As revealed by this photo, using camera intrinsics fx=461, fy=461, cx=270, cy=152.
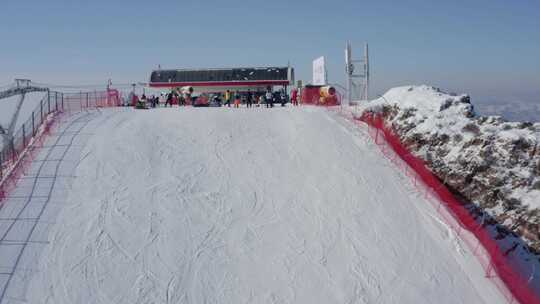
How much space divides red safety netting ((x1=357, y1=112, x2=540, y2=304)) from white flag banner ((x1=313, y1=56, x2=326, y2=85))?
42.0 ft

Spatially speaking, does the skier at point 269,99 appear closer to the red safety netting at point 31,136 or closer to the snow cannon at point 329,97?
the snow cannon at point 329,97

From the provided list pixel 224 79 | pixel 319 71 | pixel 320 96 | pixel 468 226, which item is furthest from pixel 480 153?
pixel 224 79

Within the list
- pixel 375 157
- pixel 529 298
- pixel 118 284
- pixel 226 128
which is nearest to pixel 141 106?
pixel 226 128

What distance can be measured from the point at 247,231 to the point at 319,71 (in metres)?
20.2

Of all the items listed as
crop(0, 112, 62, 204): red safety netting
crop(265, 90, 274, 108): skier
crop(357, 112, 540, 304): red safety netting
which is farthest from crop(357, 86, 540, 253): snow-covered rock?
crop(0, 112, 62, 204): red safety netting

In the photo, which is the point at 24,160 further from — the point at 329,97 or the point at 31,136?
the point at 329,97

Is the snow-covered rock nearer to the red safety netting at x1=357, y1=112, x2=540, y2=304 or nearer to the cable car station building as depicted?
the red safety netting at x1=357, y1=112, x2=540, y2=304

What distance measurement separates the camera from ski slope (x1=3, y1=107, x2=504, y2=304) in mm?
Answer: 11016

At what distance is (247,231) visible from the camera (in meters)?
12.9

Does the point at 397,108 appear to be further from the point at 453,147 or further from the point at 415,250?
the point at 415,250

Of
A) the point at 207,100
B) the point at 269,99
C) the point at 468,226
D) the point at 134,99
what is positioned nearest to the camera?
the point at 468,226

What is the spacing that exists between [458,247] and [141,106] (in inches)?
744

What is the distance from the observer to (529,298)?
11398mm

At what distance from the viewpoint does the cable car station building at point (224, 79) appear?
35531mm
